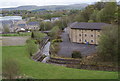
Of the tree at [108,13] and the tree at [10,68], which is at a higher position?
the tree at [108,13]

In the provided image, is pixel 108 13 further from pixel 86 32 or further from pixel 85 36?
pixel 85 36

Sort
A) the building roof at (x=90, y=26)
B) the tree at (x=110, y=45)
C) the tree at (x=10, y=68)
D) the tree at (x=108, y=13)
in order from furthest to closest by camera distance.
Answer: the tree at (x=108, y=13) < the building roof at (x=90, y=26) < the tree at (x=110, y=45) < the tree at (x=10, y=68)

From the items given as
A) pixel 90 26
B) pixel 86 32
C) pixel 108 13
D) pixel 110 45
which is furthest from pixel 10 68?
pixel 108 13

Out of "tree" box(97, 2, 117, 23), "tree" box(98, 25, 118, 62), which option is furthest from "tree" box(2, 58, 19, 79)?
"tree" box(97, 2, 117, 23)

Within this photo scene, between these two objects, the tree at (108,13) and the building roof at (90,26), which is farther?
the tree at (108,13)

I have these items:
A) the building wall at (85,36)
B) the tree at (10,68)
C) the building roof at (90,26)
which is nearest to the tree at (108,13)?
the building roof at (90,26)

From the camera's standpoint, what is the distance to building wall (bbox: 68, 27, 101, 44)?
1139 inches

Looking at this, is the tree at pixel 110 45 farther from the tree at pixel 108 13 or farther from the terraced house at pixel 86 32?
the tree at pixel 108 13

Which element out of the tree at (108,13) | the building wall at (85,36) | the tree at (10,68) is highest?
the tree at (108,13)

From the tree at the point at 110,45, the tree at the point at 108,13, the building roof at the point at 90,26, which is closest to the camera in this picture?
the tree at the point at 110,45

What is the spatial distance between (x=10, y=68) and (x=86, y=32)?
20.2 meters

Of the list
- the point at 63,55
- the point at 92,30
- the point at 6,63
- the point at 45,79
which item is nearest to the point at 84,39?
the point at 92,30

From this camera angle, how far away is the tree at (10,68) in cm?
1134

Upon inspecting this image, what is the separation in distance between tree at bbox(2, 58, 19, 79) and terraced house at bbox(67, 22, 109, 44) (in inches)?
751
